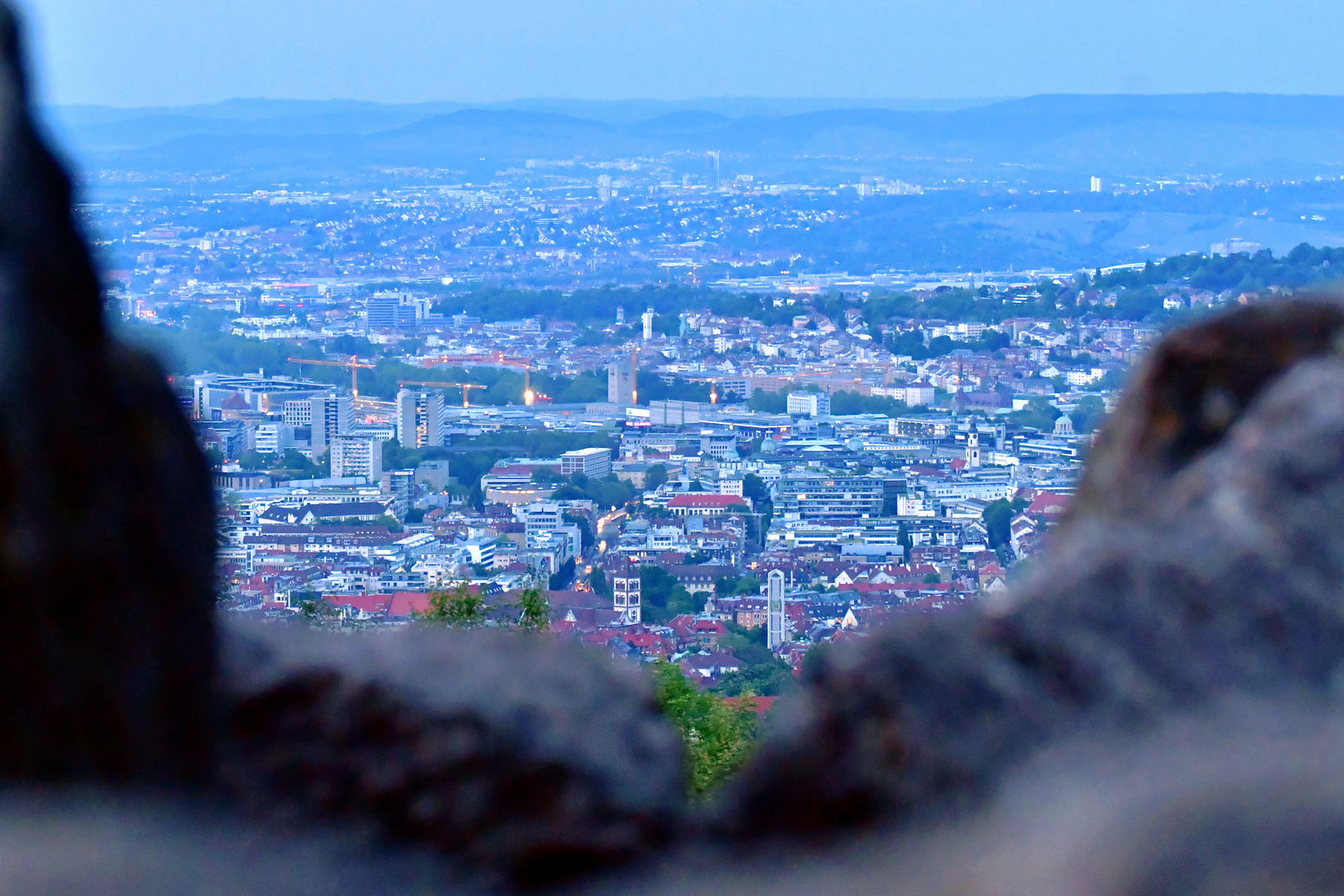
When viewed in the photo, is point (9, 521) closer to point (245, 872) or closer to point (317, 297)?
point (245, 872)

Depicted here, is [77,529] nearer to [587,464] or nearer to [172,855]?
[172,855]

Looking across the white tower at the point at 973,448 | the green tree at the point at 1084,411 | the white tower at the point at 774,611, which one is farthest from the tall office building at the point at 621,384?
the white tower at the point at 774,611

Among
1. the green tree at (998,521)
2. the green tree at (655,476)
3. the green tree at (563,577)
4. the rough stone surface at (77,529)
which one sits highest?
the rough stone surface at (77,529)

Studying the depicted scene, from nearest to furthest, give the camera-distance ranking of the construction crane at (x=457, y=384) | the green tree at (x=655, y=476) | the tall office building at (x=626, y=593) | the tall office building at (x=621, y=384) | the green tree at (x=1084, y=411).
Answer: the tall office building at (x=626, y=593) < the green tree at (x=1084, y=411) < the green tree at (x=655, y=476) < the construction crane at (x=457, y=384) < the tall office building at (x=621, y=384)

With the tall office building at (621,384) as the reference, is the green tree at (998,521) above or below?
below

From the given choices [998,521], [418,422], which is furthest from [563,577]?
[418,422]

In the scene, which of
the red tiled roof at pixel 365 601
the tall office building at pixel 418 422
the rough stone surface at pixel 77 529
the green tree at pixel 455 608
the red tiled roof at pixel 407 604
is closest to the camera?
the rough stone surface at pixel 77 529

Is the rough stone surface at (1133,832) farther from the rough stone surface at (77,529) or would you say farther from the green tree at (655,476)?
the green tree at (655,476)
